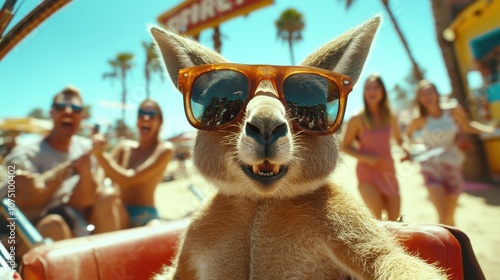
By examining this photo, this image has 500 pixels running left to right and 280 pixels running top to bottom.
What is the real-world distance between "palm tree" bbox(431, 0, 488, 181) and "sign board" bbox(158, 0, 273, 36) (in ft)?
22.3

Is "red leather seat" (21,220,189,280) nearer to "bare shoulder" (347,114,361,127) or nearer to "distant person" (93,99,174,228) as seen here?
"distant person" (93,99,174,228)

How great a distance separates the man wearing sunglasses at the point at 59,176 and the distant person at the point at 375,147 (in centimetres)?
269

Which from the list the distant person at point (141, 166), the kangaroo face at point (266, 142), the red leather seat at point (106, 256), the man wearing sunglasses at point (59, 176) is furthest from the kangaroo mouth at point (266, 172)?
the distant person at point (141, 166)

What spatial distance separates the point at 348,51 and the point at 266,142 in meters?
0.79

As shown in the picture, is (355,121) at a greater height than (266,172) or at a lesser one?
lesser

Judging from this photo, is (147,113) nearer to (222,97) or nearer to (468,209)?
(222,97)

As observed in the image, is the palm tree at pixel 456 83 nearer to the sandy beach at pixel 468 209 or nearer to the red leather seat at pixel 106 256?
the sandy beach at pixel 468 209

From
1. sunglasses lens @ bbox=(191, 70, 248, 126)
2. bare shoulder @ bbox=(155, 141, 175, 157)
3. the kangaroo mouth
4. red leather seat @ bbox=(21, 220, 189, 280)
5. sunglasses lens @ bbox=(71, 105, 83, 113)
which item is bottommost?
red leather seat @ bbox=(21, 220, 189, 280)

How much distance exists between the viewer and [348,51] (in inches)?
72.5

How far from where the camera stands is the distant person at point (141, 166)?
367 centimetres

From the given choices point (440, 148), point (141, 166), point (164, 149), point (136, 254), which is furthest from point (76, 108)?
point (440, 148)

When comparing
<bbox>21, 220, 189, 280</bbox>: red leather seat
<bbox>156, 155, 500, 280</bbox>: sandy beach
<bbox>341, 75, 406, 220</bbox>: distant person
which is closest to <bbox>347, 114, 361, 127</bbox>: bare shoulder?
<bbox>341, 75, 406, 220</bbox>: distant person

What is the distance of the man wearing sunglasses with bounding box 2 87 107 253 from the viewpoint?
9.01 ft

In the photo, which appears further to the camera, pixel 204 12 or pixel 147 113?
pixel 204 12
